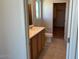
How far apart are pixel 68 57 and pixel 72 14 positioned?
2.57 ft

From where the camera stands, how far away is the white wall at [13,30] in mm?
1934

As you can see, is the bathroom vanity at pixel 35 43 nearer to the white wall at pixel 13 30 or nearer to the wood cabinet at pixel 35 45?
the wood cabinet at pixel 35 45

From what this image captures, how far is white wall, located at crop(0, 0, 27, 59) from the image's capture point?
1.93m

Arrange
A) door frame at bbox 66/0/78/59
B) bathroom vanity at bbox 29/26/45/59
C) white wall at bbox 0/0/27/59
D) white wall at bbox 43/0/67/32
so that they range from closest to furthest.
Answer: door frame at bbox 66/0/78/59 → white wall at bbox 0/0/27/59 → bathroom vanity at bbox 29/26/45/59 → white wall at bbox 43/0/67/32

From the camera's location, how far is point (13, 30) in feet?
6.59

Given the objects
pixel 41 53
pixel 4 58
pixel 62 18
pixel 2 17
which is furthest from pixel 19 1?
pixel 62 18

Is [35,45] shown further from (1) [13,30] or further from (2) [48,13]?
(2) [48,13]

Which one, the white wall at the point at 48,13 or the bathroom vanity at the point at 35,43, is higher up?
the white wall at the point at 48,13

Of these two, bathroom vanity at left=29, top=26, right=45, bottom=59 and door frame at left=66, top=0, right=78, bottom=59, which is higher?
door frame at left=66, top=0, right=78, bottom=59

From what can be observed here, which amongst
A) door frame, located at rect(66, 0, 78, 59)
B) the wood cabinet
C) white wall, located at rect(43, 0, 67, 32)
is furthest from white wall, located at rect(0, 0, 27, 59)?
white wall, located at rect(43, 0, 67, 32)

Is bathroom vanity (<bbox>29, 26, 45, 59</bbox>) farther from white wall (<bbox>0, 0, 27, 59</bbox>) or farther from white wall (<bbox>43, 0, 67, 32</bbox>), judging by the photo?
white wall (<bbox>43, 0, 67, 32</bbox>)

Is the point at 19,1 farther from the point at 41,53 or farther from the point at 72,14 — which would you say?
the point at 41,53

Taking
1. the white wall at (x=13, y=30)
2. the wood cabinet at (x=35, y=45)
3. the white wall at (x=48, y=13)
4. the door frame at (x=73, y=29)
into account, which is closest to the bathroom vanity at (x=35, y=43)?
the wood cabinet at (x=35, y=45)

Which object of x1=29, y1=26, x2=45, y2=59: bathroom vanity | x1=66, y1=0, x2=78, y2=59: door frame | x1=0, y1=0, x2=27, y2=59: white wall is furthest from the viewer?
x1=29, y1=26, x2=45, y2=59: bathroom vanity
